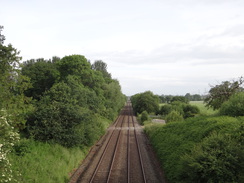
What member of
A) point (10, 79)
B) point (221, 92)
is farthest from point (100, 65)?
point (10, 79)

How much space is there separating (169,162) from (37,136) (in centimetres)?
1200

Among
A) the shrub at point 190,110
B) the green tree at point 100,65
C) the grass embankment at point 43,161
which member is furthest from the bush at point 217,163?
the green tree at point 100,65

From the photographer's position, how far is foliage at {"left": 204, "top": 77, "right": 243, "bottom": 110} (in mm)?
24734

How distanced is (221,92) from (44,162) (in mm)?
22766

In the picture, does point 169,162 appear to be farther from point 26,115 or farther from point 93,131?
point 26,115

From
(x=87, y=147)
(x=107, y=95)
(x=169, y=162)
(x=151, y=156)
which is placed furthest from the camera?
(x=107, y=95)

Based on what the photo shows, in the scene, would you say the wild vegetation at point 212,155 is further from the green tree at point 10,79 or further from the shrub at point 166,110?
the shrub at point 166,110

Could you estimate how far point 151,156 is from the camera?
63.7 feet

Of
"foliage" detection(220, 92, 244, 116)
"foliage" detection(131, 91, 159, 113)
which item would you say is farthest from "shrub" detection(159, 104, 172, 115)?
"foliage" detection(220, 92, 244, 116)

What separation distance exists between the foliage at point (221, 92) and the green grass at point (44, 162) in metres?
18.9

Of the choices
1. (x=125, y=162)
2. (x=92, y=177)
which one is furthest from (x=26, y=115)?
(x=125, y=162)

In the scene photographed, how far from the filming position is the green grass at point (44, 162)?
12.2 metres

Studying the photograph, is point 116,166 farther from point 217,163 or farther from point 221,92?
point 221,92

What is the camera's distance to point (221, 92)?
25.6 metres
